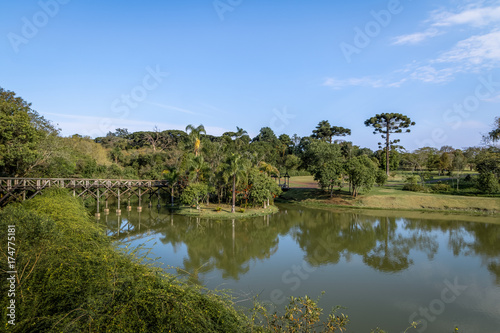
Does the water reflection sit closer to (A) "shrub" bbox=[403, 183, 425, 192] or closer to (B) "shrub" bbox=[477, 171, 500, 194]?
(B) "shrub" bbox=[477, 171, 500, 194]

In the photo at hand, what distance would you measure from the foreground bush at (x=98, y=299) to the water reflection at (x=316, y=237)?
650 cm

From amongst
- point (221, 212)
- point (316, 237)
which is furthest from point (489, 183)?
point (221, 212)

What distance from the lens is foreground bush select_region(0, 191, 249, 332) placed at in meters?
4.52

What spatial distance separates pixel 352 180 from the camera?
38.6 m

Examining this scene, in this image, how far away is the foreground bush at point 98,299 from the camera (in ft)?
14.8

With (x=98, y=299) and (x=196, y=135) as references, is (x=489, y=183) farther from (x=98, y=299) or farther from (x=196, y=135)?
(x=98, y=299)

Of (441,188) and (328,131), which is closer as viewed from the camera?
(441,188)

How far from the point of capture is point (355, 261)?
54.2ft

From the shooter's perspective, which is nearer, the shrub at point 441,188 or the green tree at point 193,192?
the green tree at point 193,192

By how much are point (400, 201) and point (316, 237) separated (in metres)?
20.2

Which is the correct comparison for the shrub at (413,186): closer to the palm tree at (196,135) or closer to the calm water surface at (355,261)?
the calm water surface at (355,261)

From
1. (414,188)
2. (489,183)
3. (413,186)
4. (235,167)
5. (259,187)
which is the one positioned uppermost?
(235,167)

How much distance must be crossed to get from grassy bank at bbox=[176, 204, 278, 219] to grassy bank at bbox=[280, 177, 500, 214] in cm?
1029

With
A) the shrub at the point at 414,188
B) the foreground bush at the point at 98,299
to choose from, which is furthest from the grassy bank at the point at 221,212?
the shrub at the point at 414,188
